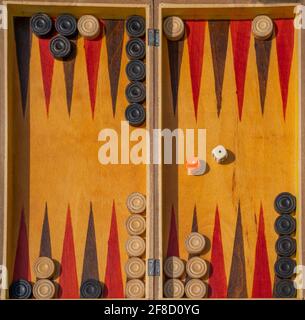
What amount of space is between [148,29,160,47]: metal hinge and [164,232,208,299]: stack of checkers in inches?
62.6

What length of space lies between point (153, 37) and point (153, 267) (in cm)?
187

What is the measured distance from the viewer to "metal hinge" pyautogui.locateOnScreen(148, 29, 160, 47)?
6414 mm

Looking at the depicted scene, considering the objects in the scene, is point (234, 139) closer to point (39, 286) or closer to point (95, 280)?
point (95, 280)

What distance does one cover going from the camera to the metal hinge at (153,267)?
6.19 metres

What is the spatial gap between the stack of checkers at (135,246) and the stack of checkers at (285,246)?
42.5 inches

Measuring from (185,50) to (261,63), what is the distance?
2.13 feet

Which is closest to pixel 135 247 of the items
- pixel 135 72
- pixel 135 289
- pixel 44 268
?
pixel 135 289

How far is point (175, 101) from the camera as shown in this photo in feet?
21.5

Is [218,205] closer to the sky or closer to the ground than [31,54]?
closer to the ground

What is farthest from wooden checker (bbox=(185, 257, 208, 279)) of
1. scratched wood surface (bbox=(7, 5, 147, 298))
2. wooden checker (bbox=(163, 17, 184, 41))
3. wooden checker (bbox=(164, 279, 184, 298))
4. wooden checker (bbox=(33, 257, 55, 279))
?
wooden checker (bbox=(163, 17, 184, 41))

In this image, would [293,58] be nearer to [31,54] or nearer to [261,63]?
[261,63]

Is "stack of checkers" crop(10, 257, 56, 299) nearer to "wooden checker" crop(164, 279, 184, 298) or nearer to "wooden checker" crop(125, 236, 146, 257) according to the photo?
"wooden checker" crop(125, 236, 146, 257)

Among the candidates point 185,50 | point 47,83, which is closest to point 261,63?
point 185,50

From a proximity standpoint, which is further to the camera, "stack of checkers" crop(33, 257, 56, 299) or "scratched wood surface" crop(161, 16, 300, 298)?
"scratched wood surface" crop(161, 16, 300, 298)
